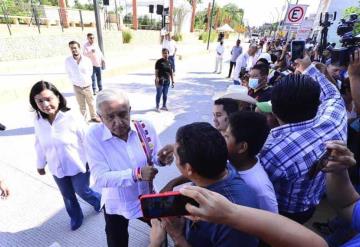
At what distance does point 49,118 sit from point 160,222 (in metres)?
1.59

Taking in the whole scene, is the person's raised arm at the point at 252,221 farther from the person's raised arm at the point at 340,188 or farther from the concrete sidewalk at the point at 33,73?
the concrete sidewalk at the point at 33,73

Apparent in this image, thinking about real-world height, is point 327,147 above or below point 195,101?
above

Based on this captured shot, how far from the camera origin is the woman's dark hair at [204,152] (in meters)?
1.05

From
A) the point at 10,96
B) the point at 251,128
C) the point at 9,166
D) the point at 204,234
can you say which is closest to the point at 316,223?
the point at 251,128

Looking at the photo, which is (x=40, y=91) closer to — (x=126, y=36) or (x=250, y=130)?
(x=250, y=130)

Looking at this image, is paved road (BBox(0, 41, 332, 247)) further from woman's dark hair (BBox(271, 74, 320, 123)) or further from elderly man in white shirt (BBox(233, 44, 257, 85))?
woman's dark hair (BBox(271, 74, 320, 123))

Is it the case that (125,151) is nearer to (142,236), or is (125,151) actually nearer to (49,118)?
(49,118)

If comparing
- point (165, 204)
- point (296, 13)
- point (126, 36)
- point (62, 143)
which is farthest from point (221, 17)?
point (165, 204)

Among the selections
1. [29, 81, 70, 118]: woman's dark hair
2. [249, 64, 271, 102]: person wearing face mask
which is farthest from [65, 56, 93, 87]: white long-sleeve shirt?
[249, 64, 271, 102]: person wearing face mask

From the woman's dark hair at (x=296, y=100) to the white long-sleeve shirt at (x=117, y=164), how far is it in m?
0.91

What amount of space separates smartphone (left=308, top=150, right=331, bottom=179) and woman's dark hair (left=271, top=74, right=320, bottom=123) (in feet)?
0.83

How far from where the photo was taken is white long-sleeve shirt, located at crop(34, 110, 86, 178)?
2.27m

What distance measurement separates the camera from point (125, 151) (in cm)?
174

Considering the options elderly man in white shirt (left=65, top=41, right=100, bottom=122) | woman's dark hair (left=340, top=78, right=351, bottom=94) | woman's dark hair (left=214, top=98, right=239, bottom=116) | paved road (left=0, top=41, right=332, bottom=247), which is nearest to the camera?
woman's dark hair (left=214, top=98, right=239, bottom=116)
